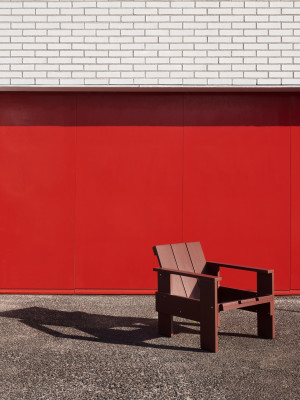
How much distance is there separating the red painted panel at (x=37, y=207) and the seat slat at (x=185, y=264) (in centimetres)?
230

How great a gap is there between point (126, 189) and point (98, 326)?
7.78ft

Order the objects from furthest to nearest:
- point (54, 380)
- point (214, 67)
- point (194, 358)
→ 1. point (214, 67)
2. point (194, 358)
3. point (54, 380)

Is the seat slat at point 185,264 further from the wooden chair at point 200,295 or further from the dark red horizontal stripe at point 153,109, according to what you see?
the dark red horizontal stripe at point 153,109

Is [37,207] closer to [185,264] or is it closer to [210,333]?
[185,264]

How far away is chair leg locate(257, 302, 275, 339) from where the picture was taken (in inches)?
209

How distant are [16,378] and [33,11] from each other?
5262 millimetres

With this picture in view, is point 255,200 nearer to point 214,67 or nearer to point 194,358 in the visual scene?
point 214,67

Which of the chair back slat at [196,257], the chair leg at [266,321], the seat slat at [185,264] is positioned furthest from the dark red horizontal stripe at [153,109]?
the chair leg at [266,321]

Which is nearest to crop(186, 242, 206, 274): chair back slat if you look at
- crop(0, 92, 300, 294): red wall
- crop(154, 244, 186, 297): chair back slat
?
crop(154, 244, 186, 297): chair back slat

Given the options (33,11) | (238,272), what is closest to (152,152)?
(238,272)

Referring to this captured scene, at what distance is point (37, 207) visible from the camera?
7727 millimetres

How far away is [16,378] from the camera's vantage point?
4180mm

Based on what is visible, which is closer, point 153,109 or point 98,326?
point 98,326

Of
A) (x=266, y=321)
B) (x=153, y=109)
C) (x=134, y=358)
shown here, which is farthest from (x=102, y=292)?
(x=134, y=358)
